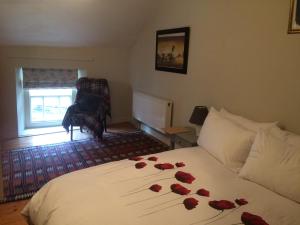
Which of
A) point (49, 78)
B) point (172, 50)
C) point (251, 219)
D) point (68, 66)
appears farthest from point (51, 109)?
point (251, 219)

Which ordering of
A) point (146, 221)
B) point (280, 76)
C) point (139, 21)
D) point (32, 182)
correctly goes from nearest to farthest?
point (146, 221), point (280, 76), point (32, 182), point (139, 21)

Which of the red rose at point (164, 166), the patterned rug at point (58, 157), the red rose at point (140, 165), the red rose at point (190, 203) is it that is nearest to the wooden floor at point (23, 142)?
the patterned rug at point (58, 157)

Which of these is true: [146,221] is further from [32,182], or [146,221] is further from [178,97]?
[178,97]

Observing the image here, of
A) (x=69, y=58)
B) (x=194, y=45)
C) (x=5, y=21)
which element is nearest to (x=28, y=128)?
(x=69, y=58)

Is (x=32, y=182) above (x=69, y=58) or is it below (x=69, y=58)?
below

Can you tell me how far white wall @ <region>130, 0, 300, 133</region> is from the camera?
6.93ft

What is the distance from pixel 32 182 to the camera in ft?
8.93

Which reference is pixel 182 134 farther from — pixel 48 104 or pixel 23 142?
pixel 48 104

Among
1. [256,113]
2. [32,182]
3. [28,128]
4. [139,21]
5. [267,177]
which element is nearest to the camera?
[267,177]

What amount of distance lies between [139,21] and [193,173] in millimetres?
3055

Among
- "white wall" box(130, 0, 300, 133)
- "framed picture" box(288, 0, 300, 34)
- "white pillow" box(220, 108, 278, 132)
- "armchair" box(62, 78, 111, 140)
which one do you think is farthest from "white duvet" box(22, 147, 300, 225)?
"armchair" box(62, 78, 111, 140)

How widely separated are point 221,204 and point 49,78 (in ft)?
12.6

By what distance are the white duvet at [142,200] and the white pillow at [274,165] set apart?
0.17 feet

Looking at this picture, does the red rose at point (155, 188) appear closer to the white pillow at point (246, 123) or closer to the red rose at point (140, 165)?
the red rose at point (140, 165)
